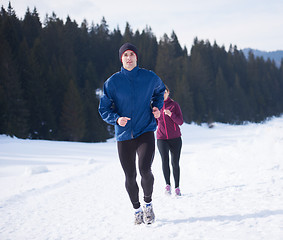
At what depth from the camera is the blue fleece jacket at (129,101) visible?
9.80 feet

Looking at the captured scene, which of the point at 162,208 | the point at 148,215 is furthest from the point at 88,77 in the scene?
the point at 148,215

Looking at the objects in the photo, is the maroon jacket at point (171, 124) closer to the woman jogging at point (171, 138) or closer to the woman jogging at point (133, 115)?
the woman jogging at point (171, 138)

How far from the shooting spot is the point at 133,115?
9.88 ft

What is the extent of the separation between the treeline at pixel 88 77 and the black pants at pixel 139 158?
2497 centimetres

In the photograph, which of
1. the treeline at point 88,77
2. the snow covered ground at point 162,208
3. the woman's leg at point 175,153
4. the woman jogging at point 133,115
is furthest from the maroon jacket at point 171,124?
the treeline at point 88,77

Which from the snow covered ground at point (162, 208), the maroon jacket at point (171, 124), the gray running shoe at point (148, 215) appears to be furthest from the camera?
the maroon jacket at point (171, 124)

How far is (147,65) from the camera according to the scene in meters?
55.7

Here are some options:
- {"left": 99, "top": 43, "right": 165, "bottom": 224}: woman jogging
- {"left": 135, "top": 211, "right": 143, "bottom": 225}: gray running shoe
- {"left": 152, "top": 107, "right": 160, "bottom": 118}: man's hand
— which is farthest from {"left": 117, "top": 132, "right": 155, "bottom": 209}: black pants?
{"left": 152, "top": 107, "right": 160, "bottom": 118}: man's hand

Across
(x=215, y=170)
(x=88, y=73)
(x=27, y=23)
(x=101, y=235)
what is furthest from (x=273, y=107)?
(x=101, y=235)

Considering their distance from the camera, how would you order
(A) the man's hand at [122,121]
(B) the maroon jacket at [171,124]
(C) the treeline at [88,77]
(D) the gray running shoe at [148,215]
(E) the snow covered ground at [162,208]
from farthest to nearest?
(C) the treeline at [88,77] < (B) the maroon jacket at [171,124] < (D) the gray running shoe at [148,215] < (A) the man's hand at [122,121] < (E) the snow covered ground at [162,208]

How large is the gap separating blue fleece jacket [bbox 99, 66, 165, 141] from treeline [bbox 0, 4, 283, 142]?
24.9m

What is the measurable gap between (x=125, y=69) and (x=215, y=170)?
4.87 m

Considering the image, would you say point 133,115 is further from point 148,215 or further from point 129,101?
point 148,215

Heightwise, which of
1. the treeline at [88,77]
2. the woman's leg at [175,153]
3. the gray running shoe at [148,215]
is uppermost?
the treeline at [88,77]
